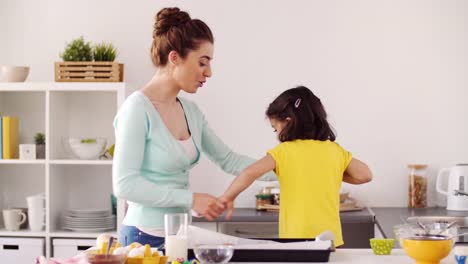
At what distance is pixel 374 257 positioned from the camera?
8.25 feet

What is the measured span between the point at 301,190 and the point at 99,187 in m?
2.21

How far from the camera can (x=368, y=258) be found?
2.50m

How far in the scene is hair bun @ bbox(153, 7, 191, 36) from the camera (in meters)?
2.87

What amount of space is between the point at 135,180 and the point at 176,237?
35cm

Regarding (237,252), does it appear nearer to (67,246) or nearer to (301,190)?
(301,190)

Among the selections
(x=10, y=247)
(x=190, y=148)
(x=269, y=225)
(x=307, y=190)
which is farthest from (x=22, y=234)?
(x=307, y=190)

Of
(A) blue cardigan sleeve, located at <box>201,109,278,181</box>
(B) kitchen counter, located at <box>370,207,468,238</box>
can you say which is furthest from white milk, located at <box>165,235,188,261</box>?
(B) kitchen counter, located at <box>370,207,468,238</box>

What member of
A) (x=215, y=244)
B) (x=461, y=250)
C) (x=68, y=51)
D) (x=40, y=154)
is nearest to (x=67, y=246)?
(x=40, y=154)

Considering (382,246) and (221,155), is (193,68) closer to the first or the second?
(221,155)

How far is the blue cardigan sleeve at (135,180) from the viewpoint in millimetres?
2658

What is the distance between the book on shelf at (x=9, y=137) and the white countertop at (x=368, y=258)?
101 inches

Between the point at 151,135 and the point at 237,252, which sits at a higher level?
the point at 151,135

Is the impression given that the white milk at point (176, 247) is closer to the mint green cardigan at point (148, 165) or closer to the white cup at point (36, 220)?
the mint green cardigan at point (148, 165)

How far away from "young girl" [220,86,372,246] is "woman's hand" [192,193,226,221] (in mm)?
70
